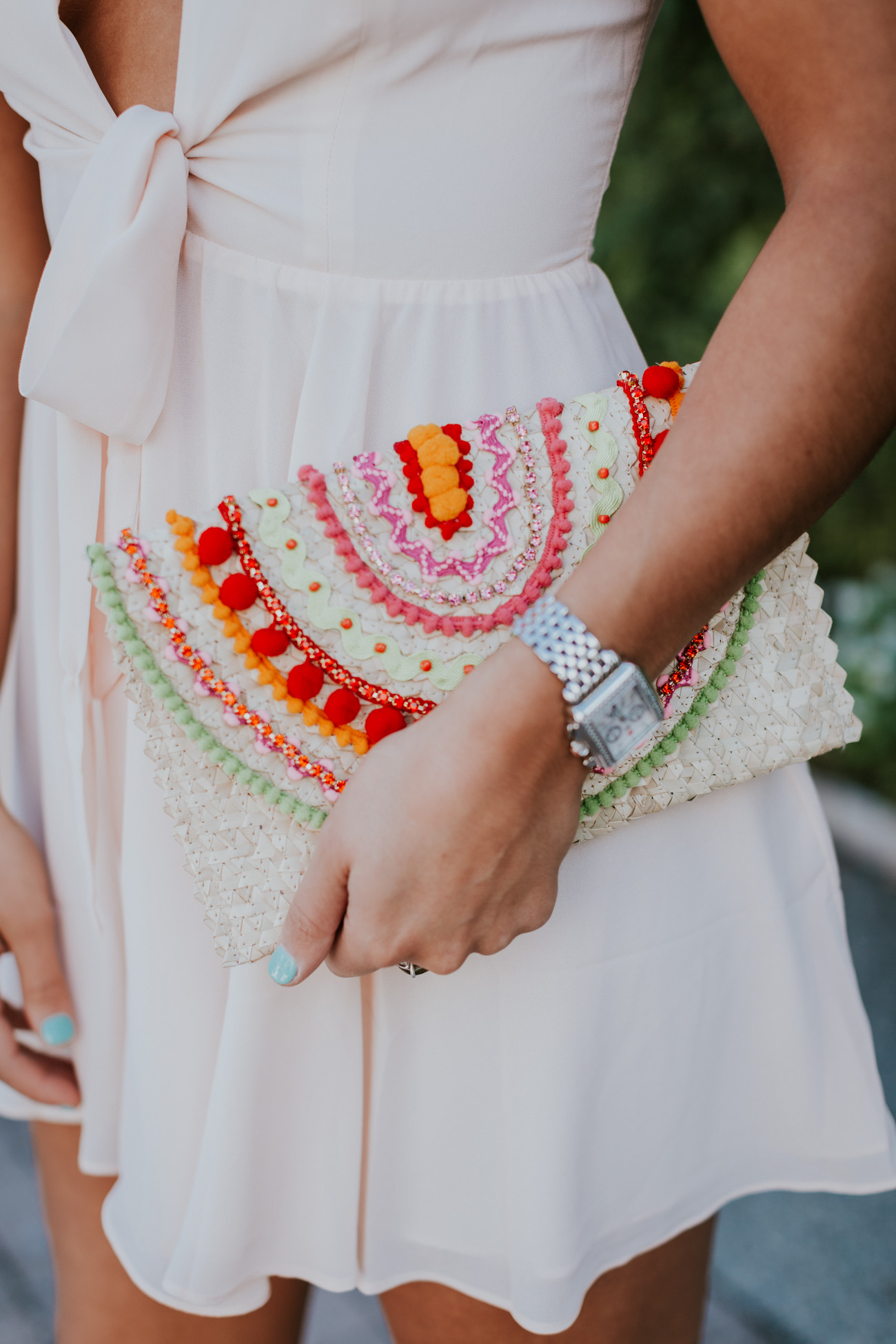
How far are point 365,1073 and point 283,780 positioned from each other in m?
0.28

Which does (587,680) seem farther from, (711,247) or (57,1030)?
(711,247)

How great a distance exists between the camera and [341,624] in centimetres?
73

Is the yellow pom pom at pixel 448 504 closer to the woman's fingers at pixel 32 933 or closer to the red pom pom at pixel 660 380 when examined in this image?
the red pom pom at pixel 660 380

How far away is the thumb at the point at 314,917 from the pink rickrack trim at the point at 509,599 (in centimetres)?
18

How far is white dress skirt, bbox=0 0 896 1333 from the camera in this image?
0.72 meters

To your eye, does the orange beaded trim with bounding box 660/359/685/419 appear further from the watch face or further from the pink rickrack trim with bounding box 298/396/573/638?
the watch face

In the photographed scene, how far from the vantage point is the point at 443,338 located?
77cm

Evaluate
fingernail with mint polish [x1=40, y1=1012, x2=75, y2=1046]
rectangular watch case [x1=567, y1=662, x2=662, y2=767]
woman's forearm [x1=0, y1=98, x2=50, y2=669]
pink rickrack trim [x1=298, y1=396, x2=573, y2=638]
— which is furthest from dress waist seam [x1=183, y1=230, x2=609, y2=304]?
fingernail with mint polish [x1=40, y1=1012, x2=75, y2=1046]

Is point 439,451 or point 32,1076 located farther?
point 32,1076

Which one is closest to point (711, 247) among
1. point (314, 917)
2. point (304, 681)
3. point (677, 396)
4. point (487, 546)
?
point (677, 396)

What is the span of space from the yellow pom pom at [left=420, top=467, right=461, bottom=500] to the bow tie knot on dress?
0.21m

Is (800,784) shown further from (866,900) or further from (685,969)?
(866,900)

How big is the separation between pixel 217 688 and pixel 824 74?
546 millimetres

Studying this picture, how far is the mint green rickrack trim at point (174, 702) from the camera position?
2.24ft
